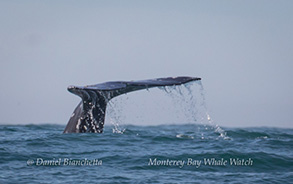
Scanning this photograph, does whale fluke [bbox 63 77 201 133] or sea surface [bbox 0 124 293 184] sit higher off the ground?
whale fluke [bbox 63 77 201 133]

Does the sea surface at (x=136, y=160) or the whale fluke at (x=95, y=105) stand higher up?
the whale fluke at (x=95, y=105)

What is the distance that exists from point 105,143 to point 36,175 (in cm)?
376

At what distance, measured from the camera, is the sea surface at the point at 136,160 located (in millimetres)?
10109

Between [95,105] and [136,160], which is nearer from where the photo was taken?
[136,160]

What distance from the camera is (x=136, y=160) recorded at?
11633mm

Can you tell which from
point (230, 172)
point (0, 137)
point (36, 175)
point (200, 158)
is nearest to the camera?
point (36, 175)

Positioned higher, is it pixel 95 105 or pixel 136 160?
pixel 95 105

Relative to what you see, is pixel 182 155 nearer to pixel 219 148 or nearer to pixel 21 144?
pixel 219 148

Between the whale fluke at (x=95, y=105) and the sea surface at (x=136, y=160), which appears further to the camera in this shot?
the whale fluke at (x=95, y=105)

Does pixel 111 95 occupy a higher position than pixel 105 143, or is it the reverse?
pixel 111 95

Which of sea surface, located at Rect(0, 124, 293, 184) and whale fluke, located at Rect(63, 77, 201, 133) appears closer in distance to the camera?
sea surface, located at Rect(0, 124, 293, 184)

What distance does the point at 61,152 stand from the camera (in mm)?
12211

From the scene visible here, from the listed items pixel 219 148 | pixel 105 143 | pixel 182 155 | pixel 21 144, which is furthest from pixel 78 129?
pixel 219 148

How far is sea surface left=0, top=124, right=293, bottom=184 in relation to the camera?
10.1 m
